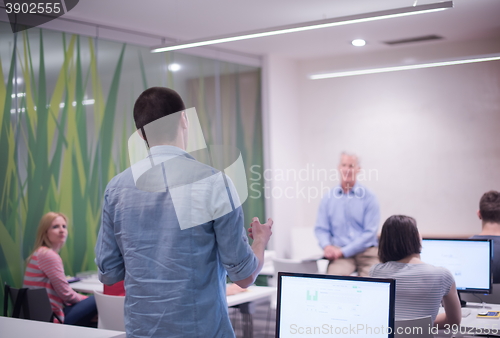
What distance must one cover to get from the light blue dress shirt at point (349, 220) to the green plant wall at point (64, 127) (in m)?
2.14

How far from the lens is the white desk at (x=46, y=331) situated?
2.00 metres

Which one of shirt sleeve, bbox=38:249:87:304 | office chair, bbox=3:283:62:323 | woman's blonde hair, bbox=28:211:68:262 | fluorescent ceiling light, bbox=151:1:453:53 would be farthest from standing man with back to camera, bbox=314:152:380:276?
office chair, bbox=3:283:62:323

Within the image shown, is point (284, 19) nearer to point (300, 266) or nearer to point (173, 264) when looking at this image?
point (300, 266)

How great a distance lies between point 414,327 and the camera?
2463mm

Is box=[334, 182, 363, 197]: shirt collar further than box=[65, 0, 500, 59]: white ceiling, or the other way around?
box=[334, 182, 363, 197]: shirt collar

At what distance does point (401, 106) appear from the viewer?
712 cm

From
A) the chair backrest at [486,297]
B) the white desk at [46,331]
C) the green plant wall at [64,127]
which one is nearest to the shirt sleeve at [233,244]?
the white desk at [46,331]

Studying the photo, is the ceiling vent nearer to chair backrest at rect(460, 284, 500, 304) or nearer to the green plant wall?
the green plant wall

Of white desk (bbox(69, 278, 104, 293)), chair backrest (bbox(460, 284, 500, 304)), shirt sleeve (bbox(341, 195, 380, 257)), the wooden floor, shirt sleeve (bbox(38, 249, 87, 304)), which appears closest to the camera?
chair backrest (bbox(460, 284, 500, 304))

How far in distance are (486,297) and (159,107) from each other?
9.66ft

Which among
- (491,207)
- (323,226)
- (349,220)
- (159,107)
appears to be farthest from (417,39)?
(159,107)

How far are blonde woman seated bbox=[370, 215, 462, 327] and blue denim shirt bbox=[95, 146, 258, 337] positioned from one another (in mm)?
1210

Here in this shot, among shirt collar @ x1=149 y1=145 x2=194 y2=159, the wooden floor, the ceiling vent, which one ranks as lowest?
the wooden floor

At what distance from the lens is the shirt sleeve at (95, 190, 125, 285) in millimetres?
1918
